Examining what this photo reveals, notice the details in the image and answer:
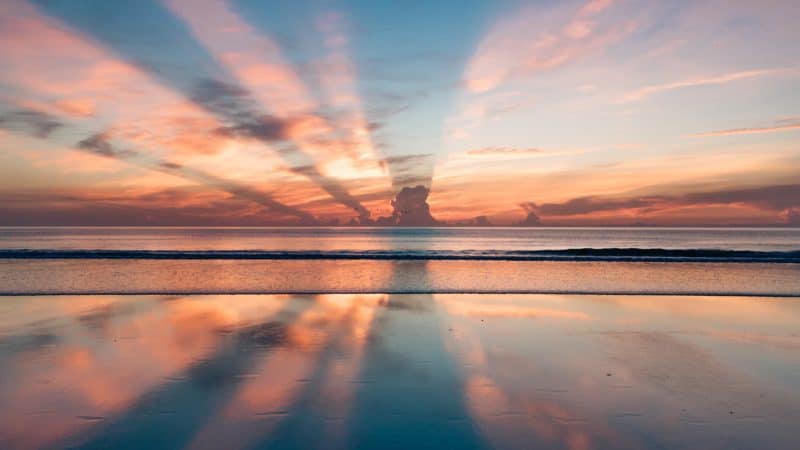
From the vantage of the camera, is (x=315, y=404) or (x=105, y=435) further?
(x=315, y=404)

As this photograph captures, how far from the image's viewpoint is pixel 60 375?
28.9 feet

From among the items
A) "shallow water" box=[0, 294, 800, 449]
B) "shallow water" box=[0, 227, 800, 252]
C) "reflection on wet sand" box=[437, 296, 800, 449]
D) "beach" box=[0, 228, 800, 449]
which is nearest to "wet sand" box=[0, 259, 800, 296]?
"beach" box=[0, 228, 800, 449]

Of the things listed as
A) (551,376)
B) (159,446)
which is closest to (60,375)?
(159,446)

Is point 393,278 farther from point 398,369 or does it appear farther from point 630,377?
point 630,377

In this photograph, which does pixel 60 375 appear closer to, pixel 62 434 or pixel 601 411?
pixel 62 434

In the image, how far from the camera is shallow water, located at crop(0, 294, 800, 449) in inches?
247

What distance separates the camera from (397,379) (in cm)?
855

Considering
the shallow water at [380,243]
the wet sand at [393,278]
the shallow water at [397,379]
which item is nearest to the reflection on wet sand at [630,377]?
the shallow water at [397,379]

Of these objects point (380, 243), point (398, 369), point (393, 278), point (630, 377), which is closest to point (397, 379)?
point (398, 369)

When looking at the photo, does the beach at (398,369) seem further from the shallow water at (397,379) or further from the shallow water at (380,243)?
the shallow water at (380,243)

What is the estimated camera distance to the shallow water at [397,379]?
6281mm

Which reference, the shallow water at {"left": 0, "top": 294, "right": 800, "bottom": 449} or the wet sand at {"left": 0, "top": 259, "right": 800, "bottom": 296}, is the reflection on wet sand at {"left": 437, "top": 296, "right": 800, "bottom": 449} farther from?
the wet sand at {"left": 0, "top": 259, "right": 800, "bottom": 296}

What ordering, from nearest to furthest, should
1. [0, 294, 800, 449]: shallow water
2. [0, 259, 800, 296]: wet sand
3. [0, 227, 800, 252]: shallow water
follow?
[0, 294, 800, 449]: shallow water → [0, 259, 800, 296]: wet sand → [0, 227, 800, 252]: shallow water

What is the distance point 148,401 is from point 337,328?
19.4 feet
